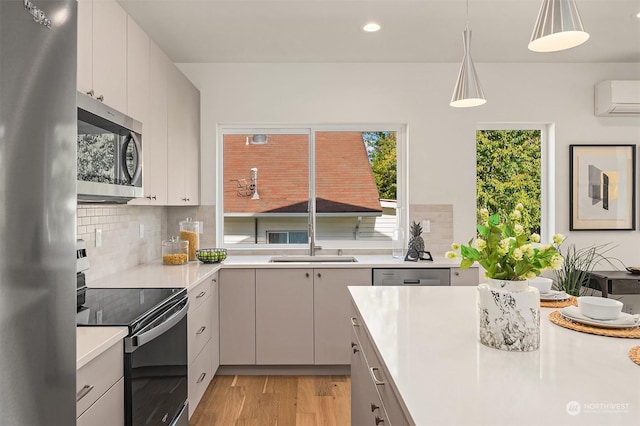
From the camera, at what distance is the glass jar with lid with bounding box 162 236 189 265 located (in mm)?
3146

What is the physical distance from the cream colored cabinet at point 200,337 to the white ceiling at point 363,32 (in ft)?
5.81

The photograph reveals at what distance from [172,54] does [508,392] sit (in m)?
3.53

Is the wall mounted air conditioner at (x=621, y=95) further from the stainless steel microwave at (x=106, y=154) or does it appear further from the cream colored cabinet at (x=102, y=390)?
the cream colored cabinet at (x=102, y=390)

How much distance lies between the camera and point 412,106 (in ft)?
12.4

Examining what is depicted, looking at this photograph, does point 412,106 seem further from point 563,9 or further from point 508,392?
point 508,392

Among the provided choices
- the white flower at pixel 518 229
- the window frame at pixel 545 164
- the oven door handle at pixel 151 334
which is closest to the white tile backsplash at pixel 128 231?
the oven door handle at pixel 151 334

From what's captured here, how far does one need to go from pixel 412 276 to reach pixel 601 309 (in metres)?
1.84

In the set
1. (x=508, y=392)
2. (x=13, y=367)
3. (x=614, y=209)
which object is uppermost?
(x=614, y=209)

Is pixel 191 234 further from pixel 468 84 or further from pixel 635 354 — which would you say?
pixel 635 354

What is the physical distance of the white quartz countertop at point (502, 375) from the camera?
0.85m

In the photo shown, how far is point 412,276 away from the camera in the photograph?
3.29 m

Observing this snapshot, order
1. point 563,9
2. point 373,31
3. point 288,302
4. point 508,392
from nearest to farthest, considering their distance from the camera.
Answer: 1. point 508,392
2. point 563,9
3. point 373,31
4. point 288,302

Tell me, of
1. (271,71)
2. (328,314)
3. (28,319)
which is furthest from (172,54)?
(28,319)

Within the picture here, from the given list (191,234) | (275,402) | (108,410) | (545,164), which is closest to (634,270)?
(545,164)
